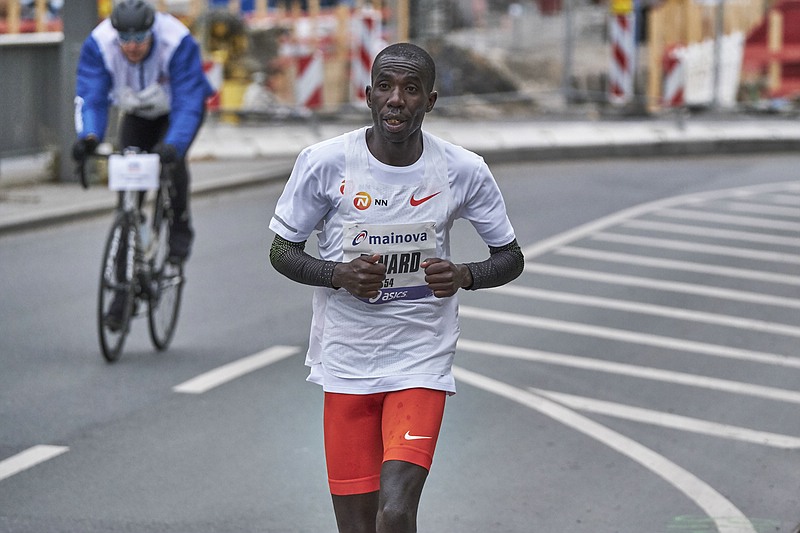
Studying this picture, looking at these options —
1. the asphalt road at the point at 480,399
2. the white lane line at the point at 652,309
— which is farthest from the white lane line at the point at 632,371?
the white lane line at the point at 652,309

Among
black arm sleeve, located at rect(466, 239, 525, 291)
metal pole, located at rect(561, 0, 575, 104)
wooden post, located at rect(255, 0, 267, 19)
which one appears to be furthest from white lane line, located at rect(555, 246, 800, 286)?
wooden post, located at rect(255, 0, 267, 19)

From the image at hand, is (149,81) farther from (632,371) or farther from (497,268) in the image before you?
(497,268)

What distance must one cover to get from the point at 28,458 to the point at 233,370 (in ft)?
6.07

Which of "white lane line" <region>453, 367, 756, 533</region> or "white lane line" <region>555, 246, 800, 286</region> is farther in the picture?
"white lane line" <region>555, 246, 800, 286</region>

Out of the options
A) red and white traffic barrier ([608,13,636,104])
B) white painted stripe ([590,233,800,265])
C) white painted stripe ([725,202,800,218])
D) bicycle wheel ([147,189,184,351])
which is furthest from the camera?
red and white traffic barrier ([608,13,636,104])

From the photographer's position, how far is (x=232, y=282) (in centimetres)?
1121

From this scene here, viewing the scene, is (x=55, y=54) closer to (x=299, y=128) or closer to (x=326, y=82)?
(x=299, y=128)

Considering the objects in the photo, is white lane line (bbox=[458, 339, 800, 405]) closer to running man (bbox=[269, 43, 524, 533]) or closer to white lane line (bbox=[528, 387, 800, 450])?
white lane line (bbox=[528, 387, 800, 450])

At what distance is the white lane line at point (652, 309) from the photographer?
10.1 meters

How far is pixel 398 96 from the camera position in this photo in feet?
13.9

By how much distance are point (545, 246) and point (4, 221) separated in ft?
14.7

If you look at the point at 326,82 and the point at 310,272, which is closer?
the point at 310,272

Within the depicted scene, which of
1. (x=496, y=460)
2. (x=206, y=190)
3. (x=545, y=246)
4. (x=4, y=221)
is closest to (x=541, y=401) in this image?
(x=496, y=460)

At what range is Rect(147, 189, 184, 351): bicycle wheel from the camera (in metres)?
8.77
